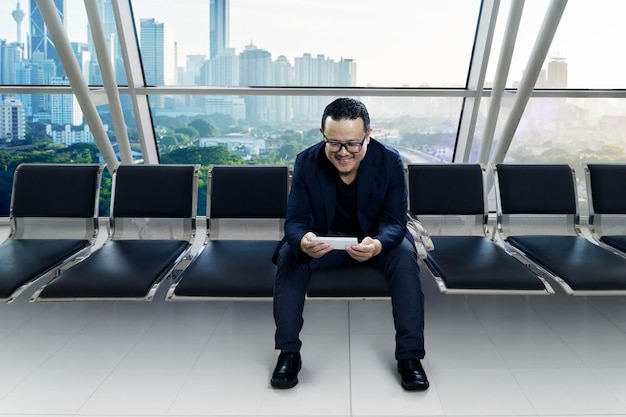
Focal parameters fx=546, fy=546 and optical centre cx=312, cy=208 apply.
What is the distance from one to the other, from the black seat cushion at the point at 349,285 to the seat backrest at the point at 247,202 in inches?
39.3

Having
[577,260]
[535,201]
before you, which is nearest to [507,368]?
[577,260]

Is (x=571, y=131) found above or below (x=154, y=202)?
above

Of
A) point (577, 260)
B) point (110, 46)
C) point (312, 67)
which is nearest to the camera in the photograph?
point (577, 260)

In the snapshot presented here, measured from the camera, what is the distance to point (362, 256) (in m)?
2.59

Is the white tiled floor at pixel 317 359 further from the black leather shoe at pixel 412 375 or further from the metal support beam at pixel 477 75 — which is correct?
the metal support beam at pixel 477 75

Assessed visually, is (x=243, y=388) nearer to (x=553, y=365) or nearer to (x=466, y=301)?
(x=553, y=365)

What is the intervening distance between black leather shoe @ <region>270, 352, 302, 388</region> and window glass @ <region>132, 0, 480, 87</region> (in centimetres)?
316

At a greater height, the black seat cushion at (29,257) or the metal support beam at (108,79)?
the metal support beam at (108,79)

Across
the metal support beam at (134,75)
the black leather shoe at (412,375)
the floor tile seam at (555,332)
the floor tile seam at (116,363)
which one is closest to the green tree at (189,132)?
the metal support beam at (134,75)

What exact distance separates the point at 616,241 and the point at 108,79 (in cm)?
399

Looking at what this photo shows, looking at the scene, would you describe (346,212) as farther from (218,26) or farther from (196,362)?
(218,26)

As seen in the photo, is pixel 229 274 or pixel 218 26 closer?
pixel 229 274

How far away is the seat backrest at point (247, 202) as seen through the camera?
364 cm

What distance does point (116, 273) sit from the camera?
2859 mm
